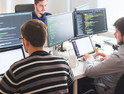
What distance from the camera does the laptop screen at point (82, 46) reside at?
2.01 meters

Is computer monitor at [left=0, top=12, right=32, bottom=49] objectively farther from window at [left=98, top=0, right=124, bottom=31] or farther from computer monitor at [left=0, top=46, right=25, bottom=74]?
window at [left=98, top=0, right=124, bottom=31]

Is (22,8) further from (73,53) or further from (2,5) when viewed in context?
(73,53)

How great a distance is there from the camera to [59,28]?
6.54ft

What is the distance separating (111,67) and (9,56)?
0.90m

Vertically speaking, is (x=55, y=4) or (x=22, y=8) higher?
(x=55, y=4)

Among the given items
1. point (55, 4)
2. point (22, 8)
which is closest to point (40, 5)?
point (22, 8)

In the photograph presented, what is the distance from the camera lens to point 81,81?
2.17 meters

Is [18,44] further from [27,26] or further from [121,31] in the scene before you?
[121,31]

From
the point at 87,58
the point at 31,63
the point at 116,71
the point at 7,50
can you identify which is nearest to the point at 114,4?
the point at 87,58

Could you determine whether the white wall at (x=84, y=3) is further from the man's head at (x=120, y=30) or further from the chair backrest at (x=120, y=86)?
the chair backrest at (x=120, y=86)

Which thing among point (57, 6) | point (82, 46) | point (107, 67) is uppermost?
point (57, 6)

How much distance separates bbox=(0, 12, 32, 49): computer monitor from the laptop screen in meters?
0.59

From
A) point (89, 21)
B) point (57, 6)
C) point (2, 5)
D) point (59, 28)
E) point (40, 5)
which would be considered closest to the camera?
point (59, 28)

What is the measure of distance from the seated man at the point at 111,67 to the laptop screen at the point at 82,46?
23 centimetres
